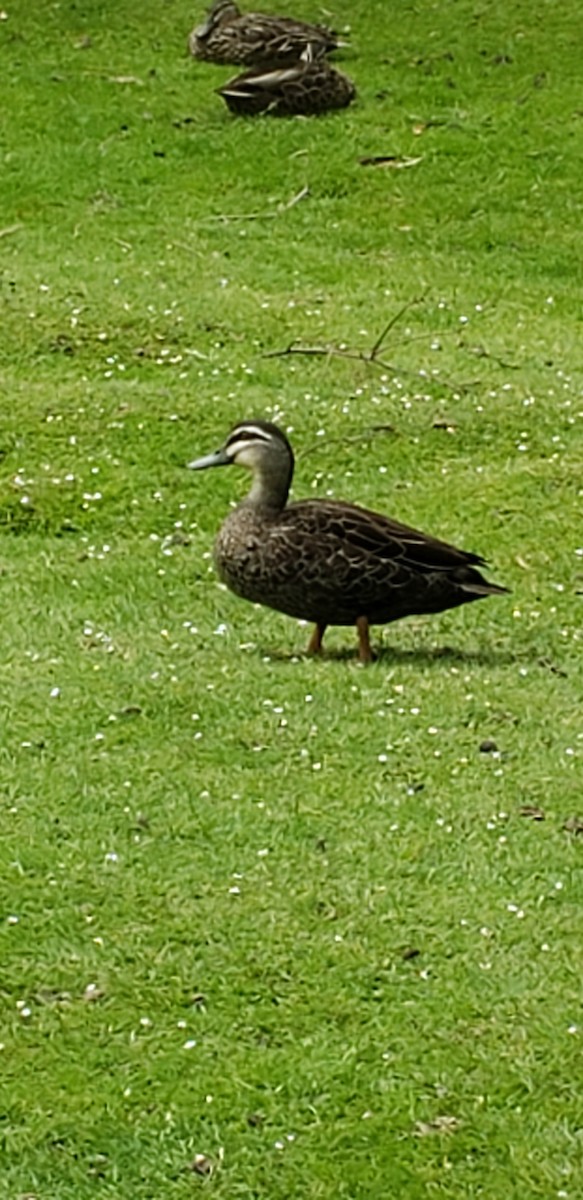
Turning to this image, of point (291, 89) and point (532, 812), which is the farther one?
point (291, 89)

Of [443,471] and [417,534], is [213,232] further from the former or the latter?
[417,534]

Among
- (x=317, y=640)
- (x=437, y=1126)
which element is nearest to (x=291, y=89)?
(x=317, y=640)

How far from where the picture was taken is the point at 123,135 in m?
16.9

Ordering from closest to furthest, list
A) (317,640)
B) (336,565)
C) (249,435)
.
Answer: (336,565)
(317,640)
(249,435)

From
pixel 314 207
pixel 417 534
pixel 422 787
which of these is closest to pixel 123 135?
pixel 314 207

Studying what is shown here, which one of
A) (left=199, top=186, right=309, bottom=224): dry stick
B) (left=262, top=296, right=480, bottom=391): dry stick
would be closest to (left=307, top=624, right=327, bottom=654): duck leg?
(left=262, top=296, right=480, bottom=391): dry stick

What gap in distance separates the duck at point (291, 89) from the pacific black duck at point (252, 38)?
0.21 metres

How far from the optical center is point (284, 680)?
334 inches

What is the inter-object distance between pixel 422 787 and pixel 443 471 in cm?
402

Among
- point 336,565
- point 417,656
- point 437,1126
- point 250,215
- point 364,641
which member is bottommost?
point 250,215

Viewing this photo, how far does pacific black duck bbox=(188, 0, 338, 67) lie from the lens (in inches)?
690

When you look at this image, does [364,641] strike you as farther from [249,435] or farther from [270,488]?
[249,435]

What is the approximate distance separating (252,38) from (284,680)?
10410 mm

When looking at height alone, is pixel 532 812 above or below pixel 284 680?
above
